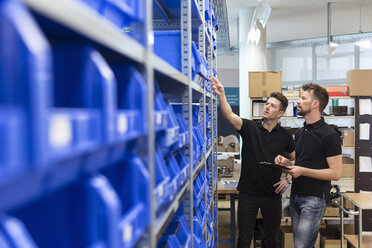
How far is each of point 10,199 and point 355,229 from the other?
170 inches

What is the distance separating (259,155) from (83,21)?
2.72 m

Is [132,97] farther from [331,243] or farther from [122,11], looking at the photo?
[331,243]

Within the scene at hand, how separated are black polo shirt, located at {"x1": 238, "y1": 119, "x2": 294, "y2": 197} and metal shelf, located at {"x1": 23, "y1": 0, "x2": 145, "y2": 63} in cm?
247

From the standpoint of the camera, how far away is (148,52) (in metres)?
0.91

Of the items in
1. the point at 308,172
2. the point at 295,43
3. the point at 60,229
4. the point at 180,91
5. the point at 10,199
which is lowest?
the point at 308,172

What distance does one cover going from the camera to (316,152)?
2.80m

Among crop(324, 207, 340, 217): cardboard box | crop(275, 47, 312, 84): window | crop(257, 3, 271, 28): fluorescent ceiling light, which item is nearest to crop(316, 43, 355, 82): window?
crop(275, 47, 312, 84): window

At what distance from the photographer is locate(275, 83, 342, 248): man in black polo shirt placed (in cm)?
271

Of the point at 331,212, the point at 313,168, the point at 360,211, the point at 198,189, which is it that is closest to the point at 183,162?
the point at 198,189

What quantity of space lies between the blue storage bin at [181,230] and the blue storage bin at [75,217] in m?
0.92

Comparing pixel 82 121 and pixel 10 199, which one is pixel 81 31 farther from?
pixel 10 199

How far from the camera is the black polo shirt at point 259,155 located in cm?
305

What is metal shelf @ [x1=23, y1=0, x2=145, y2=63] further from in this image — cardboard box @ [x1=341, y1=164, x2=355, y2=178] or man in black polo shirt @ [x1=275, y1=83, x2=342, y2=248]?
cardboard box @ [x1=341, y1=164, x2=355, y2=178]

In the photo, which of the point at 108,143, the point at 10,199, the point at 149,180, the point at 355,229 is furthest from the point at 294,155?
the point at 10,199
